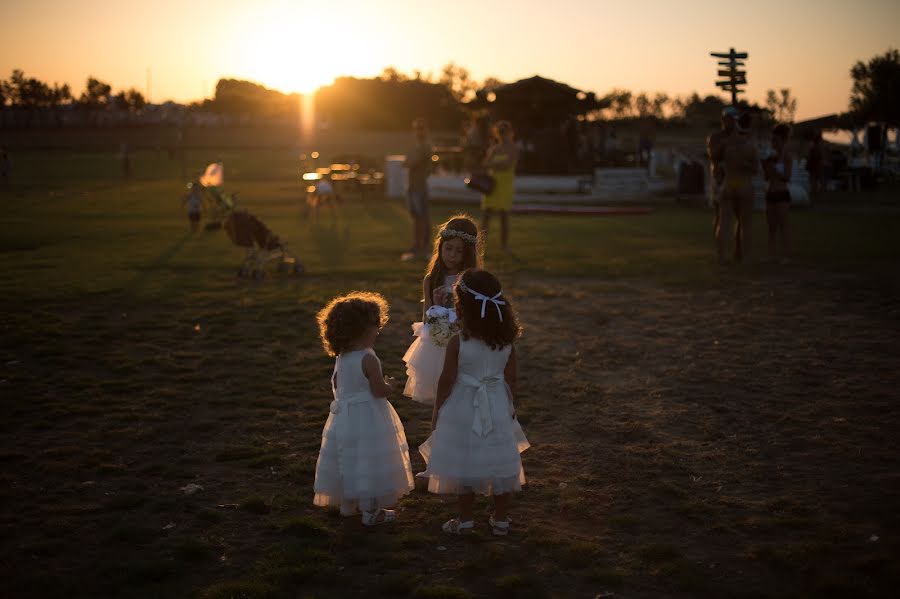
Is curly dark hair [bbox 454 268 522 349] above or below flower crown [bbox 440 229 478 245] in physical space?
below

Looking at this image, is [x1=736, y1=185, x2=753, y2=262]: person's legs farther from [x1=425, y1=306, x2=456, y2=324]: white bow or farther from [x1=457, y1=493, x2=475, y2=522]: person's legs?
[x1=457, y1=493, x2=475, y2=522]: person's legs

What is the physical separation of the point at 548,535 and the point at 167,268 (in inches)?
455

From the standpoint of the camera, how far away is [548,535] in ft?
15.3

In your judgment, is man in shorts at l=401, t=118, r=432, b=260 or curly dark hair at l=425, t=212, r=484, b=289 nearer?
curly dark hair at l=425, t=212, r=484, b=289

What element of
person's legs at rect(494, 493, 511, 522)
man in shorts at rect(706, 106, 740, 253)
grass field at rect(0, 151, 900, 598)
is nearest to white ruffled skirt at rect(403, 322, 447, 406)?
grass field at rect(0, 151, 900, 598)

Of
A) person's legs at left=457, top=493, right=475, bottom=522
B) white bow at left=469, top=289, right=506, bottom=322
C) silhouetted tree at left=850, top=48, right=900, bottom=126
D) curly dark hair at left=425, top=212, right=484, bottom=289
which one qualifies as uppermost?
silhouetted tree at left=850, top=48, right=900, bottom=126

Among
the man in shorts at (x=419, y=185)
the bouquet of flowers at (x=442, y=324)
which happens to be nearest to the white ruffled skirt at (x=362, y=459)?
the bouquet of flowers at (x=442, y=324)

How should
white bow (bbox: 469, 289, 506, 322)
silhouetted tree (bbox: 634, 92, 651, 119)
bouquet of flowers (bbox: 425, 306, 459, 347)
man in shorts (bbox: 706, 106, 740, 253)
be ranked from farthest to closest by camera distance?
silhouetted tree (bbox: 634, 92, 651, 119)
man in shorts (bbox: 706, 106, 740, 253)
bouquet of flowers (bbox: 425, 306, 459, 347)
white bow (bbox: 469, 289, 506, 322)

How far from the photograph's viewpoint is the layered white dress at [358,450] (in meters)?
Result: 4.73

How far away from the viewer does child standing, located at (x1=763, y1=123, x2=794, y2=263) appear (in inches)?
521

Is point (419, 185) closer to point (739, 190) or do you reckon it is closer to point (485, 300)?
point (739, 190)

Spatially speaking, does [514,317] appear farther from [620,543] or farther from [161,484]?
[161,484]

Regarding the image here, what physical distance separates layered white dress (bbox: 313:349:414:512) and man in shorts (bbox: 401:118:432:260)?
10.3m

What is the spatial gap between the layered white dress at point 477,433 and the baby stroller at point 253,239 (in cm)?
917
